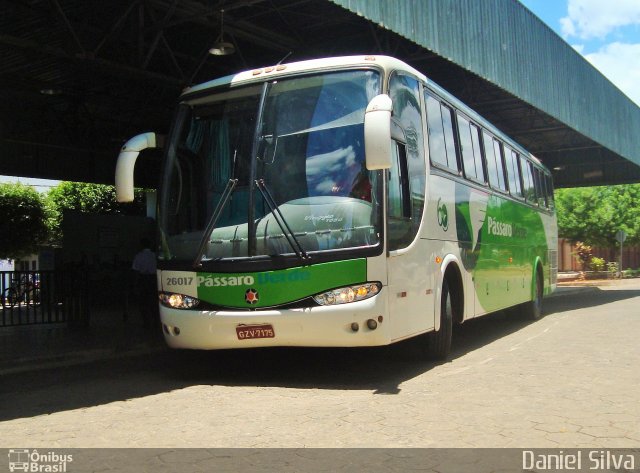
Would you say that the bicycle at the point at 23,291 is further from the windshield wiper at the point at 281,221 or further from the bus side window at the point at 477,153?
the bus side window at the point at 477,153

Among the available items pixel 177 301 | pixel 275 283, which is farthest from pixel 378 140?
pixel 177 301

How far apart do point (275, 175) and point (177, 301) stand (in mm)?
1800

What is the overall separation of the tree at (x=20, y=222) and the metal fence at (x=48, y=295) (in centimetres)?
1830

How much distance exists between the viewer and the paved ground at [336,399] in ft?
16.2

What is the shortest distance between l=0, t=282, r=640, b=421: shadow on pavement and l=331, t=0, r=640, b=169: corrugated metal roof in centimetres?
526

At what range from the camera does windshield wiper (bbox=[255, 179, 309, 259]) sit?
6.63 meters

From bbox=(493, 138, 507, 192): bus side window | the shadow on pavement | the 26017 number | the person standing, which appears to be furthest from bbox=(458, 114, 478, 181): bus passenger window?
the person standing

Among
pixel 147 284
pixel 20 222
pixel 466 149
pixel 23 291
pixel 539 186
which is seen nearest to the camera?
pixel 466 149

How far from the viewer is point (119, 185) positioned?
23.8ft

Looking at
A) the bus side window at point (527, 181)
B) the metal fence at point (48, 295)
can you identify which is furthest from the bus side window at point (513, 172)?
the metal fence at point (48, 295)
